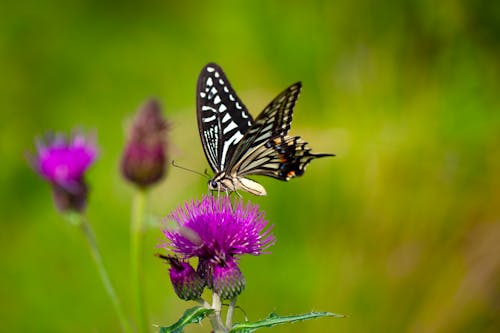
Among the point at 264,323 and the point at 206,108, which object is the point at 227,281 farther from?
the point at 206,108

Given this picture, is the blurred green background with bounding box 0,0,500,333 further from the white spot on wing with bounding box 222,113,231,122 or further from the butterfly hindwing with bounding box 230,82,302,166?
the butterfly hindwing with bounding box 230,82,302,166

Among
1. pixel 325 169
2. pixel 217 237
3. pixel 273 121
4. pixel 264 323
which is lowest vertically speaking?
pixel 264 323

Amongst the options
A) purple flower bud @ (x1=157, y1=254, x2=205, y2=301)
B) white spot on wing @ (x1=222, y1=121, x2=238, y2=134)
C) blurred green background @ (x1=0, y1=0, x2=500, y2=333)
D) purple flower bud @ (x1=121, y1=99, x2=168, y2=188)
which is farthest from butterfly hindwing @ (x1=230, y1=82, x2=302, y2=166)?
blurred green background @ (x1=0, y1=0, x2=500, y2=333)

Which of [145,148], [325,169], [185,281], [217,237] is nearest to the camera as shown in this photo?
[185,281]

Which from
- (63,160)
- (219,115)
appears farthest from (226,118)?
(63,160)

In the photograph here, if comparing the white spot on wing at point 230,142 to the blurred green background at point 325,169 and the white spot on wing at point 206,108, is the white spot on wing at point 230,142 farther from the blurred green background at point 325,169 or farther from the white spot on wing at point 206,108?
the blurred green background at point 325,169

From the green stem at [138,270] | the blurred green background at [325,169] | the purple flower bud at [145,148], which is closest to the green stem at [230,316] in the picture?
the green stem at [138,270]

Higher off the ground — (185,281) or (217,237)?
(217,237)
